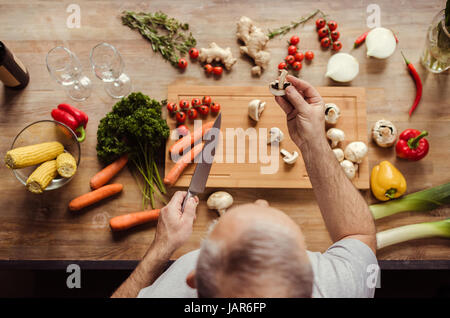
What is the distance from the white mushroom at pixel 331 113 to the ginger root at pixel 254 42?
1.55 ft

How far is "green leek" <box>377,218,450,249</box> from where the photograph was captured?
1.82 metres

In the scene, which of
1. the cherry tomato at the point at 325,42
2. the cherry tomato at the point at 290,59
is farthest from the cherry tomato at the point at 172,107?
the cherry tomato at the point at 325,42

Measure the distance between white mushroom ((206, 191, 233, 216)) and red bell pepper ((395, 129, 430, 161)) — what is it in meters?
1.07

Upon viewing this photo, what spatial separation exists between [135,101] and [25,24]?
3.23ft

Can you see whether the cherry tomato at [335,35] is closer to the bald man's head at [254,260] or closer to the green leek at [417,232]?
the green leek at [417,232]

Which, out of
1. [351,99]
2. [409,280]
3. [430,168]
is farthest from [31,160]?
[409,280]

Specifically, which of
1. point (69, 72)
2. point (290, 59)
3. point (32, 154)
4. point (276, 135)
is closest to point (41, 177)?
point (32, 154)

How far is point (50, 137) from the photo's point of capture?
5.79 ft

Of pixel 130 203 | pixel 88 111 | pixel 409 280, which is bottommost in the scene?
pixel 409 280

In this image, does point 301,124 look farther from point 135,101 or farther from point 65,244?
point 65,244

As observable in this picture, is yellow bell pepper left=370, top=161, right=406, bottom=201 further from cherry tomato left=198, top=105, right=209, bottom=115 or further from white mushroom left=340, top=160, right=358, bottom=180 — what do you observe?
cherry tomato left=198, top=105, right=209, bottom=115

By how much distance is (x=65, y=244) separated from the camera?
185 cm

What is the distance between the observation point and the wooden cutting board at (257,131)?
6.10ft

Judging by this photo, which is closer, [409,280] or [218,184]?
[218,184]
